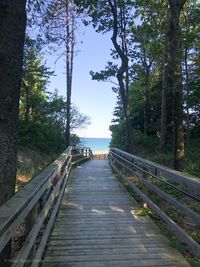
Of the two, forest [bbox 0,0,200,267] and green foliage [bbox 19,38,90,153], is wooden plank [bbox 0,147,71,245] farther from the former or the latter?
green foliage [bbox 19,38,90,153]

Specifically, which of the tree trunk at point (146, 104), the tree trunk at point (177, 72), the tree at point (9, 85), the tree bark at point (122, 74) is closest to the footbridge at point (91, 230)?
the tree at point (9, 85)

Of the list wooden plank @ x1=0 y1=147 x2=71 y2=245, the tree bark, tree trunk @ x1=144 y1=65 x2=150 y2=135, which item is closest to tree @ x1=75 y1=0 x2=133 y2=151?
the tree bark

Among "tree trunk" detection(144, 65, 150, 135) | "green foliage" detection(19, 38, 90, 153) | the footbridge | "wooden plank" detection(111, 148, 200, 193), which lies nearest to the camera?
the footbridge

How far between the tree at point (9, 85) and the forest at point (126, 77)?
12 millimetres

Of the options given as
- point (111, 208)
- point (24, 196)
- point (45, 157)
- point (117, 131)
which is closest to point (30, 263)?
point (24, 196)

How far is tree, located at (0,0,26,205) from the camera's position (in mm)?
3955

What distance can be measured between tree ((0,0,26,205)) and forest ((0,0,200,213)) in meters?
0.01

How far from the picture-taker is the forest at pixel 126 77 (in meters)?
4.06

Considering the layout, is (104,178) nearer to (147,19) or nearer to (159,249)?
(159,249)

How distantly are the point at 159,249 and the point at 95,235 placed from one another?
1035 mm

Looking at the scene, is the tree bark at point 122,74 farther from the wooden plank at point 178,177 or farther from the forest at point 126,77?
the wooden plank at point 178,177

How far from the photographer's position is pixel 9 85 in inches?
157

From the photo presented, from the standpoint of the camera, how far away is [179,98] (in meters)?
10.1

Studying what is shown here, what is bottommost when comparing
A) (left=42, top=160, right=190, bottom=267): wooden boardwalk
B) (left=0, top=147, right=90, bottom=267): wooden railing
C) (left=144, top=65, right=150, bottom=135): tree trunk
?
(left=42, top=160, right=190, bottom=267): wooden boardwalk
